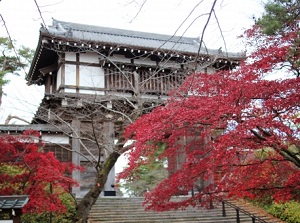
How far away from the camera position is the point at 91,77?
1706 cm

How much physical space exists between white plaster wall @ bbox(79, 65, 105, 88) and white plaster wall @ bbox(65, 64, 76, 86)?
1.02ft

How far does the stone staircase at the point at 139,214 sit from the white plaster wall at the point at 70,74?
17.2 feet

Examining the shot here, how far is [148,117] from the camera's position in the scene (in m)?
9.84

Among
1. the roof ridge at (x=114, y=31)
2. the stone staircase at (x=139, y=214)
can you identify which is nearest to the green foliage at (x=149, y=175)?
the roof ridge at (x=114, y=31)

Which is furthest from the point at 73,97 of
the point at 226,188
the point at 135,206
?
the point at 226,188

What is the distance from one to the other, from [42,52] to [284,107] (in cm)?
1232

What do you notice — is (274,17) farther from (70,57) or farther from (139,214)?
(70,57)

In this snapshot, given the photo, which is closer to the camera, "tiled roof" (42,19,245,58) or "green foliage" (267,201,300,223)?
"green foliage" (267,201,300,223)

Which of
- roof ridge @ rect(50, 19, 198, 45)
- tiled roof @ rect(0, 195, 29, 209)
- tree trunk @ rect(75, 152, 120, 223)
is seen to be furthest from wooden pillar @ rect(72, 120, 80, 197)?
tiled roof @ rect(0, 195, 29, 209)

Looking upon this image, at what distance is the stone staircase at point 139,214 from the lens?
13.8 meters

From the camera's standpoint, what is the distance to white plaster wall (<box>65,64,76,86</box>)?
16781mm

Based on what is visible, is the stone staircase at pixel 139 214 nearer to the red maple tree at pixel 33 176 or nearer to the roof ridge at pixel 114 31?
the red maple tree at pixel 33 176

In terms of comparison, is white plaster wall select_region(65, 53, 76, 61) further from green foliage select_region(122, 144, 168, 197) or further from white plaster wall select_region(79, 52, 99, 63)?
green foliage select_region(122, 144, 168, 197)

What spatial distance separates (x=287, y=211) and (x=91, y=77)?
10055 mm
